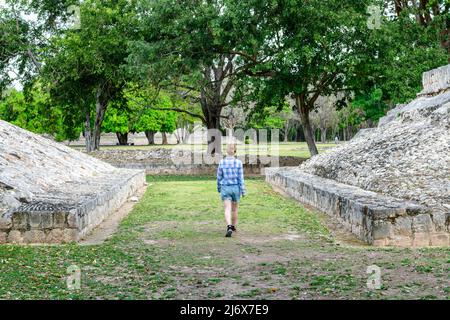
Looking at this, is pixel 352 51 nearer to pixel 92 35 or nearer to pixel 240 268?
pixel 92 35

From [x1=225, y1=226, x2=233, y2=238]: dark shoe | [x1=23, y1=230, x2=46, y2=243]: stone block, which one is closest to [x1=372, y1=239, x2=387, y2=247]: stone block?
[x1=225, y1=226, x2=233, y2=238]: dark shoe

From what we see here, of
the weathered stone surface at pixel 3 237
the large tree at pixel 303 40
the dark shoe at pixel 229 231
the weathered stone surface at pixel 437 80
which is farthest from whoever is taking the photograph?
the large tree at pixel 303 40

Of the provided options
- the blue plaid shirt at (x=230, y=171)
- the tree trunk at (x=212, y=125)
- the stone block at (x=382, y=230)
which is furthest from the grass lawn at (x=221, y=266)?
the tree trunk at (x=212, y=125)

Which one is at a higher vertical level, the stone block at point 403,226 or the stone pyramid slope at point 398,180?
the stone pyramid slope at point 398,180

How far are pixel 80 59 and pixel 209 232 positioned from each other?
1910 cm

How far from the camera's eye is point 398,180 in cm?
1066

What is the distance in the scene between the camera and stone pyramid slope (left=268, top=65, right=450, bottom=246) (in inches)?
305

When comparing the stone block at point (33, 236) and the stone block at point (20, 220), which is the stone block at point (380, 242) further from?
the stone block at point (20, 220)

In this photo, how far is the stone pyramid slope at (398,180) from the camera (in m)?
7.74

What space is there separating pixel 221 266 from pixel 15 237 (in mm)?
3289

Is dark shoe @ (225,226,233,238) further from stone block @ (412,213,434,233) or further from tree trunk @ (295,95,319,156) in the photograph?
tree trunk @ (295,95,319,156)

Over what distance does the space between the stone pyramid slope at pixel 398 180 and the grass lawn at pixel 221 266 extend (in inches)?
18.4

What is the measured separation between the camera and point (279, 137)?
81250 millimetres

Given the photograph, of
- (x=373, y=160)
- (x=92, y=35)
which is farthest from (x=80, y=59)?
(x=373, y=160)
